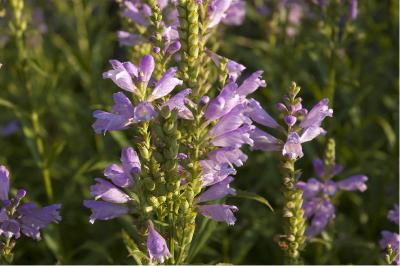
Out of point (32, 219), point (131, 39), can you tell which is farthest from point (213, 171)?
point (131, 39)

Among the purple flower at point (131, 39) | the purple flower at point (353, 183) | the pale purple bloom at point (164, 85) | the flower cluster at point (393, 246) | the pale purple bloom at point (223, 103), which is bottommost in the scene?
the flower cluster at point (393, 246)

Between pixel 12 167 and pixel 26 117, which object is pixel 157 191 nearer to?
pixel 26 117

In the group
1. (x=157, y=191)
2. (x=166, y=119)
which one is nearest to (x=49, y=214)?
(x=157, y=191)

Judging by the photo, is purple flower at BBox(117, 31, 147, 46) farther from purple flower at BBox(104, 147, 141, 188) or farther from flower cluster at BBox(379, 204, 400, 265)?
flower cluster at BBox(379, 204, 400, 265)

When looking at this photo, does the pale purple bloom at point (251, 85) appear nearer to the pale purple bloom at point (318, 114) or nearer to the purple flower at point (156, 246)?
the pale purple bloom at point (318, 114)

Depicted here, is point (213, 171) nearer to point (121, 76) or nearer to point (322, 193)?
point (121, 76)

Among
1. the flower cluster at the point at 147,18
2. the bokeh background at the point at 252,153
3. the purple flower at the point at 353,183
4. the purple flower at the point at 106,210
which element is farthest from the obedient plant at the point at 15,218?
the purple flower at the point at 353,183
